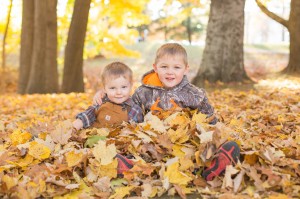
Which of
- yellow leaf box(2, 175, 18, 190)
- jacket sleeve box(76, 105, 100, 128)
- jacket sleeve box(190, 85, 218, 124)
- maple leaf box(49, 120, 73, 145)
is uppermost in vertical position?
jacket sleeve box(190, 85, 218, 124)

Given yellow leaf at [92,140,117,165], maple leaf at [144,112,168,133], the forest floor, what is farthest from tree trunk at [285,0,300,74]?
yellow leaf at [92,140,117,165]

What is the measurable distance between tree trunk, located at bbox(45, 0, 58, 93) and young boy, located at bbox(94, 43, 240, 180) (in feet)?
28.1

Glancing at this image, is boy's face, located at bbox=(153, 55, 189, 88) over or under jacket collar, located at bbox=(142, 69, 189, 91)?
over

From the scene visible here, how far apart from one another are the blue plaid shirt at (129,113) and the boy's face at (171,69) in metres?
0.39

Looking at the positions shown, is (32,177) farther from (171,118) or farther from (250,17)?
(250,17)

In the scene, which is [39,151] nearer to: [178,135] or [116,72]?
[178,135]

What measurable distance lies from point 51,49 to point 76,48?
45.3 inches

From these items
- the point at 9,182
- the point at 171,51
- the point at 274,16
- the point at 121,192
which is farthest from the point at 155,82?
the point at 274,16

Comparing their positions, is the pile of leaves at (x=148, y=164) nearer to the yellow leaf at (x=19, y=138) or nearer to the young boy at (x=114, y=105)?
the yellow leaf at (x=19, y=138)

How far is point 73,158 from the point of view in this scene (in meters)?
2.97

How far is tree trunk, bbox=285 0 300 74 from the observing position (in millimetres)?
13305

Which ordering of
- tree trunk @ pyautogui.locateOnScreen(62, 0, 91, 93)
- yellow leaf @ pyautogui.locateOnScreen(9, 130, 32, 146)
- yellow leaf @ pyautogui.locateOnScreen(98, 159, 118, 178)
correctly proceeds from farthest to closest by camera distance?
tree trunk @ pyautogui.locateOnScreen(62, 0, 91, 93) → yellow leaf @ pyautogui.locateOnScreen(9, 130, 32, 146) → yellow leaf @ pyautogui.locateOnScreen(98, 159, 118, 178)

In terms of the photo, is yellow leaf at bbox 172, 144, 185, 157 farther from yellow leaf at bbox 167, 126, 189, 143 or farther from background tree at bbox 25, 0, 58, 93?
background tree at bbox 25, 0, 58, 93

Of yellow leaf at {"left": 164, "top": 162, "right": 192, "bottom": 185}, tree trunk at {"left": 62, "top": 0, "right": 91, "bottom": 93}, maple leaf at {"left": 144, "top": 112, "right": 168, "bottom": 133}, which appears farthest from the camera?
tree trunk at {"left": 62, "top": 0, "right": 91, "bottom": 93}
